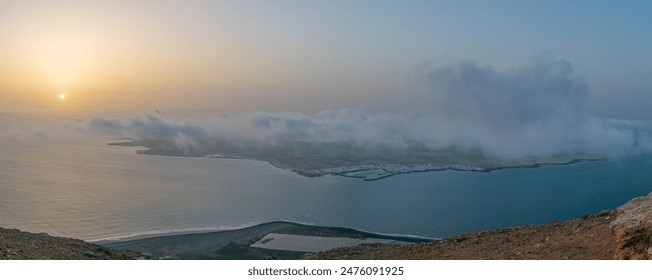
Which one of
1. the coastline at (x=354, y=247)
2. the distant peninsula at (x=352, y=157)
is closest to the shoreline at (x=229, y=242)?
the coastline at (x=354, y=247)

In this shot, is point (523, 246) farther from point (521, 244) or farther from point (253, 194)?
point (253, 194)

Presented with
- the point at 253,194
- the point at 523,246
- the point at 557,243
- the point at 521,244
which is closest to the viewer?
the point at 557,243

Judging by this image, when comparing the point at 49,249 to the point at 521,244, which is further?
the point at 49,249

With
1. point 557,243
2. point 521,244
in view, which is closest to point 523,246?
point 521,244

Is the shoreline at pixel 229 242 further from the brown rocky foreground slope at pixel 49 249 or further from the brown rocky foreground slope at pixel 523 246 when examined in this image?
the brown rocky foreground slope at pixel 523 246

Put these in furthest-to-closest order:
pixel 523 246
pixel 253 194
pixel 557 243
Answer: pixel 253 194 → pixel 523 246 → pixel 557 243

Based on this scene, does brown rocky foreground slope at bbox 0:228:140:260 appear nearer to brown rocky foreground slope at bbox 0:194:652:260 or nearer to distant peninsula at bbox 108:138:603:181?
brown rocky foreground slope at bbox 0:194:652:260
